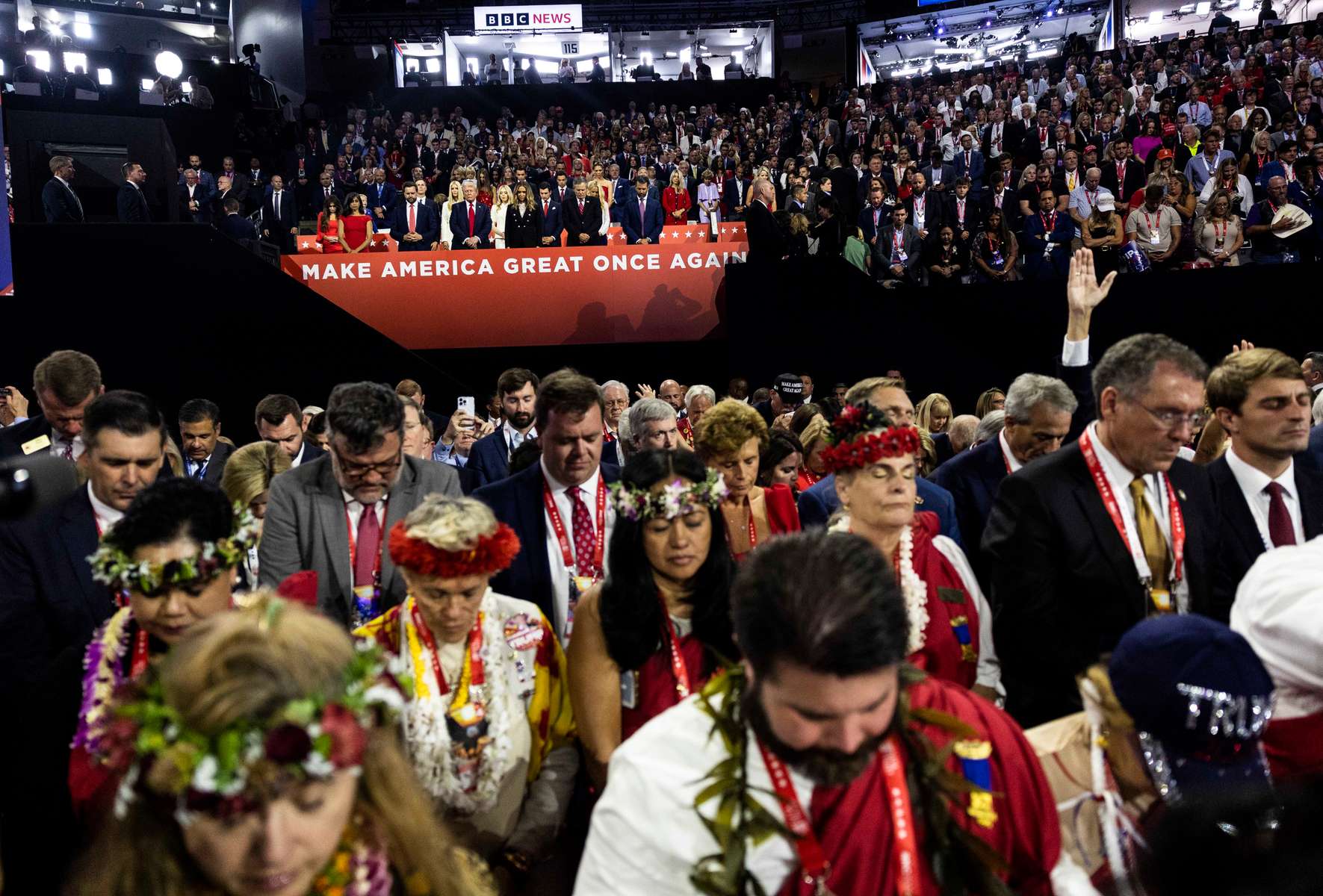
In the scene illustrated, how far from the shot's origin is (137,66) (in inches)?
833

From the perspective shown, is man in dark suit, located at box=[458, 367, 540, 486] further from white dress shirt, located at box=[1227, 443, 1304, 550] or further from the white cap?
the white cap

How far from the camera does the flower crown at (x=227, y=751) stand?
1465mm

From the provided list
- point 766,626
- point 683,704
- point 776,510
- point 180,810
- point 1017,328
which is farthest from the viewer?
point 1017,328

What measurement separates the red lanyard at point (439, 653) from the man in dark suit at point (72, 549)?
1137 millimetres

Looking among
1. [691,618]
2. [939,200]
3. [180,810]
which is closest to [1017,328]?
[939,200]

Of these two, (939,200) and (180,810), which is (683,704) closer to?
(180,810)

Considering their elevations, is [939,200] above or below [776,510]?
above

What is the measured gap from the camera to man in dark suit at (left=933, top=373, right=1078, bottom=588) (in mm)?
4305

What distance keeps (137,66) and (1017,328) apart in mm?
19279

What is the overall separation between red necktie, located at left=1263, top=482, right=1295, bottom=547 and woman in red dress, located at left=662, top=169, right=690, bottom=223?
11925mm

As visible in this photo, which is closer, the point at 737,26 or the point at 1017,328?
the point at 1017,328

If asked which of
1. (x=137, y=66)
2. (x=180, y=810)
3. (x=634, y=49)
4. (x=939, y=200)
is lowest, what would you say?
(x=180, y=810)

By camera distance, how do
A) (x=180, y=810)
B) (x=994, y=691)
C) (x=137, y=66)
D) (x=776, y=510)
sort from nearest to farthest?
1. (x=180, y=810)
2. (x=994, y=691)
3. (x=776, y=510)
4. (x=137, y=66)

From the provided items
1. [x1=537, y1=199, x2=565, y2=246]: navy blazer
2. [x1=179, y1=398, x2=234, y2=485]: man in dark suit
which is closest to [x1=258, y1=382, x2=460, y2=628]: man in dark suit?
[x1=179, y1=398, x2=234, y2=485]: man in dark suit
